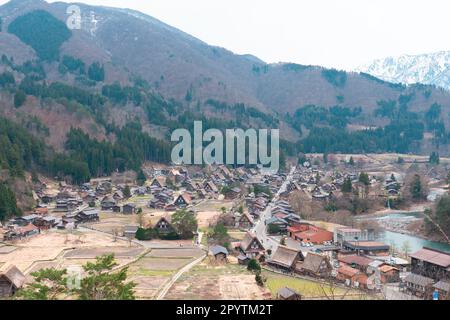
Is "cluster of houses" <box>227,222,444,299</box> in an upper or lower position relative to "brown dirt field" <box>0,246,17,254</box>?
upper

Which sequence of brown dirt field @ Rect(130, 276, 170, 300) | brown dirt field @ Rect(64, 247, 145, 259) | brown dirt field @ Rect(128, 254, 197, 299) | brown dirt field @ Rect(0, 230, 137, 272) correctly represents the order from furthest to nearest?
brown dirt field @ Rect(64, 247, 145, 259) < brown dirt field @ Rect(0, 230, 137, 272) < brown dirt field @ Rect(128, 254, 197, 299) < brown dirt field @ Rect(130, 276, 170, 300)

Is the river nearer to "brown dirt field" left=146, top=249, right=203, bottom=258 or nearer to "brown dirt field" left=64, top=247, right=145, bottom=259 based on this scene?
"brown dirt field" left=146, top=249, right=203, bottom=258

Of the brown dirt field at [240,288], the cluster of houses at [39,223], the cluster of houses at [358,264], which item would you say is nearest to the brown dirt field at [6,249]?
the cluster of houses at [39,223]

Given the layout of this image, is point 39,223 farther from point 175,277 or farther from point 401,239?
point 401,239

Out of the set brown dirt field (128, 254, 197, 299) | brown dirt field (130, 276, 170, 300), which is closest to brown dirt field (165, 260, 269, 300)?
brown dirt field (130, 276, 170, 300)

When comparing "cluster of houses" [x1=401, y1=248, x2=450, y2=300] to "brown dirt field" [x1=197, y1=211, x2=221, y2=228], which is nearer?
"cluster of houses" [x1=401, y1=248, x2=450, y2=300]

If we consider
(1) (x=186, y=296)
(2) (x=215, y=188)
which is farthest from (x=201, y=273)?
(2) (x=215, y=188)

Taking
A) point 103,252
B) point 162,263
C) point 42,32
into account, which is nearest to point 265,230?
point 162,263

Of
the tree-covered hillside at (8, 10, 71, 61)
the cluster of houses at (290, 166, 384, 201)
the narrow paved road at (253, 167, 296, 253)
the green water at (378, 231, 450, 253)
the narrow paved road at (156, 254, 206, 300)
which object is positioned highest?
the tree-covered hillside at (8, 10, 71, 61)

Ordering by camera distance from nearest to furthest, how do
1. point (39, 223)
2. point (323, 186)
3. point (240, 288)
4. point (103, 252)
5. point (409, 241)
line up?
point (240, 288)
point (103, 252)
point (409, 241)
point (39, 223)
point (323, 186)
